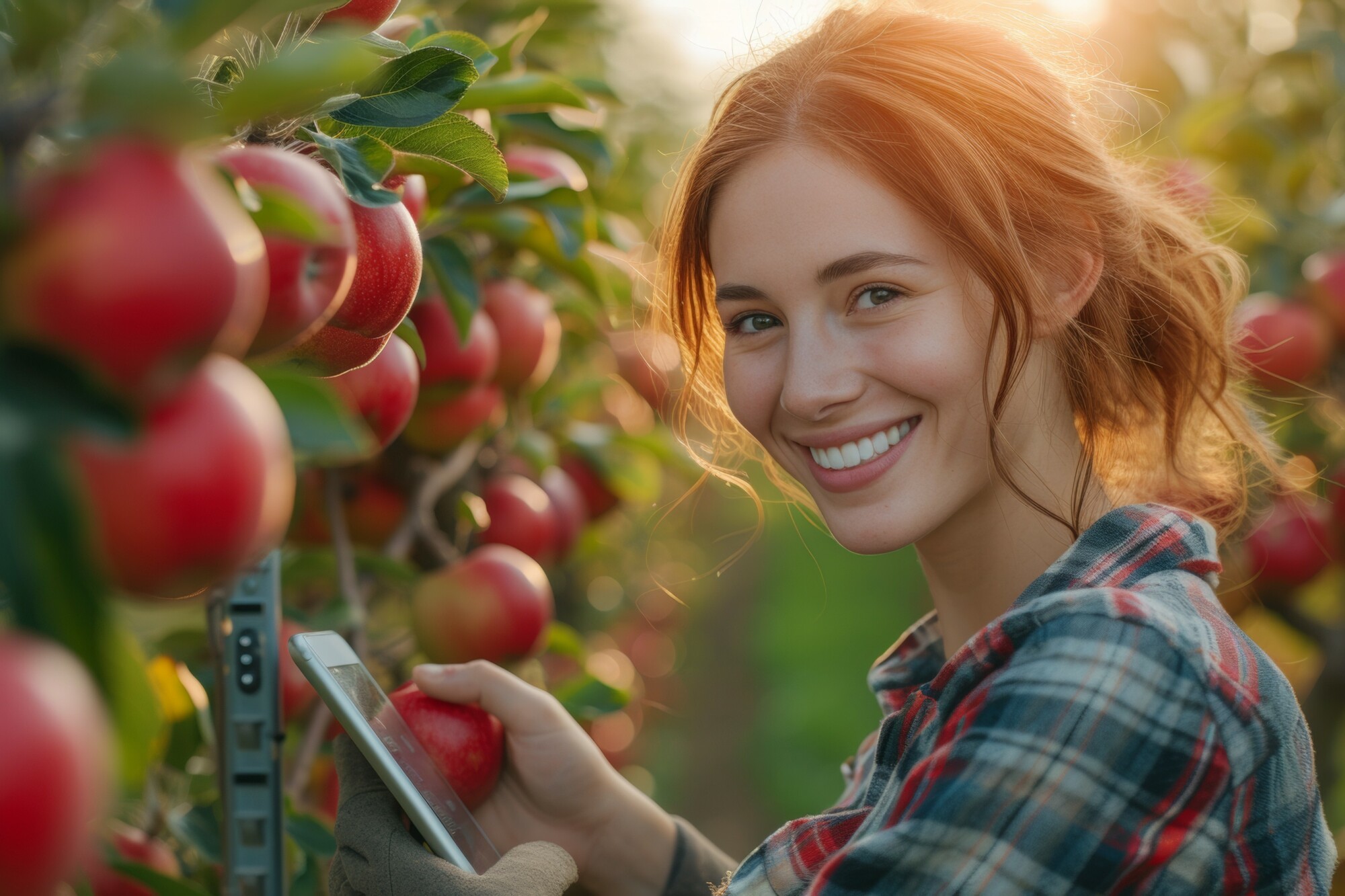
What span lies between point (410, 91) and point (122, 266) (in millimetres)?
348

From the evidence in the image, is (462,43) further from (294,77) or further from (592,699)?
(592,699)

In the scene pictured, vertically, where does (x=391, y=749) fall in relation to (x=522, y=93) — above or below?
below

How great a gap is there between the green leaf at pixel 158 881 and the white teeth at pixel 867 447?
0.66m

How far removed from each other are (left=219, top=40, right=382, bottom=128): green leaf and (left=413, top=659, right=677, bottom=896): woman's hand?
0.74 meters

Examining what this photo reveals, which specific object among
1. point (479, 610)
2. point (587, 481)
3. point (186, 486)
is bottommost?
point (587, 481)

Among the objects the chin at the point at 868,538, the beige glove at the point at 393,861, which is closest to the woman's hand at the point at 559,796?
the beige glove at the point at 393,861

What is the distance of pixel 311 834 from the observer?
42.3 inches

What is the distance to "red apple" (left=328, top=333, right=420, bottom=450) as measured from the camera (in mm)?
903

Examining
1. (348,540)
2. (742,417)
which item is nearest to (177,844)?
(348,540)

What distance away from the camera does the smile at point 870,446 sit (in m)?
1.10

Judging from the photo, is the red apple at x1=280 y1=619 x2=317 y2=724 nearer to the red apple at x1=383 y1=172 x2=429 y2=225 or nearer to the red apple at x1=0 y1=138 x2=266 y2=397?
the red apple at x1=383 y1=172 x2=429 y2=225

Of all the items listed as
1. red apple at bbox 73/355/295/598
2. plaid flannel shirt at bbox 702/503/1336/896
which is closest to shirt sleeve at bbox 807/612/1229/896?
plaid flannel shirt at bbox 702/503/1336/896

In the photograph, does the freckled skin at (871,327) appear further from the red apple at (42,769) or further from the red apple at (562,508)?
the red apple at (42,769)

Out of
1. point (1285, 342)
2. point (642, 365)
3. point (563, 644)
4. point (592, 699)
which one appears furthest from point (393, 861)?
point (1285, 342)
